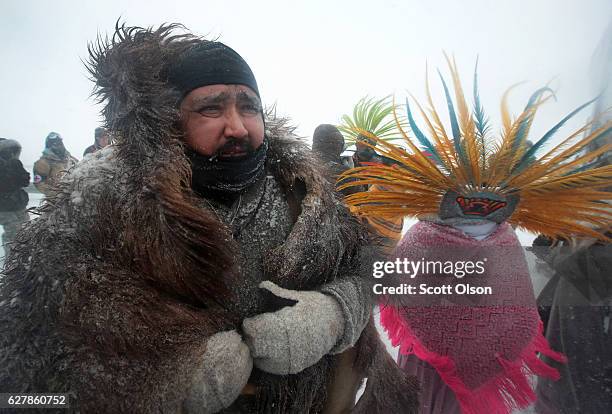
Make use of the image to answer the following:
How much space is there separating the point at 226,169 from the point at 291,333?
37 centimetres

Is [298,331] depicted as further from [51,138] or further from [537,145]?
[51,138]

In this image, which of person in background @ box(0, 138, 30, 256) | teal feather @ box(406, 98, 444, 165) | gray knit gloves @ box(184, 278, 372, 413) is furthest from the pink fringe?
person in background @ box(0, 138, 30, 256)

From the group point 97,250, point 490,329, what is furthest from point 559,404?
point 97,250

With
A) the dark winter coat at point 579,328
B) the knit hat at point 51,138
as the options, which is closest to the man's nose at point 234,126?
the dark winter coat at point 579,328

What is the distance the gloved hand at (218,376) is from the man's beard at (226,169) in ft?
1.03

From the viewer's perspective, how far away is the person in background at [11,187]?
2.00 meters

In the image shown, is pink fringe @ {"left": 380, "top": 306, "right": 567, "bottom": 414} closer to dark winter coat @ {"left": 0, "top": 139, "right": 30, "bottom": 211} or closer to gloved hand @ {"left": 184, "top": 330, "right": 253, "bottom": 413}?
gloved hand @ {"left": 184, "top": 330, "right": 253, "bottom": 413}

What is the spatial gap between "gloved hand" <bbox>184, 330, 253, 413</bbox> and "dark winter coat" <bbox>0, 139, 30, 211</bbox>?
2.11 m

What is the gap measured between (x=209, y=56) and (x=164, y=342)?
590 mm

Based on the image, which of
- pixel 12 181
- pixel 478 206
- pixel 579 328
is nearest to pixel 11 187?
pixel 12 181

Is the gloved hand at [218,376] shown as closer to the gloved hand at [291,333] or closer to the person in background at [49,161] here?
the gloved hand at [291,333]

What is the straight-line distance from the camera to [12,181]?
7.20 feet

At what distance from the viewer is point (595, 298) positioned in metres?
1.19

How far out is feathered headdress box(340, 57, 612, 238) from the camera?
0.85 m
